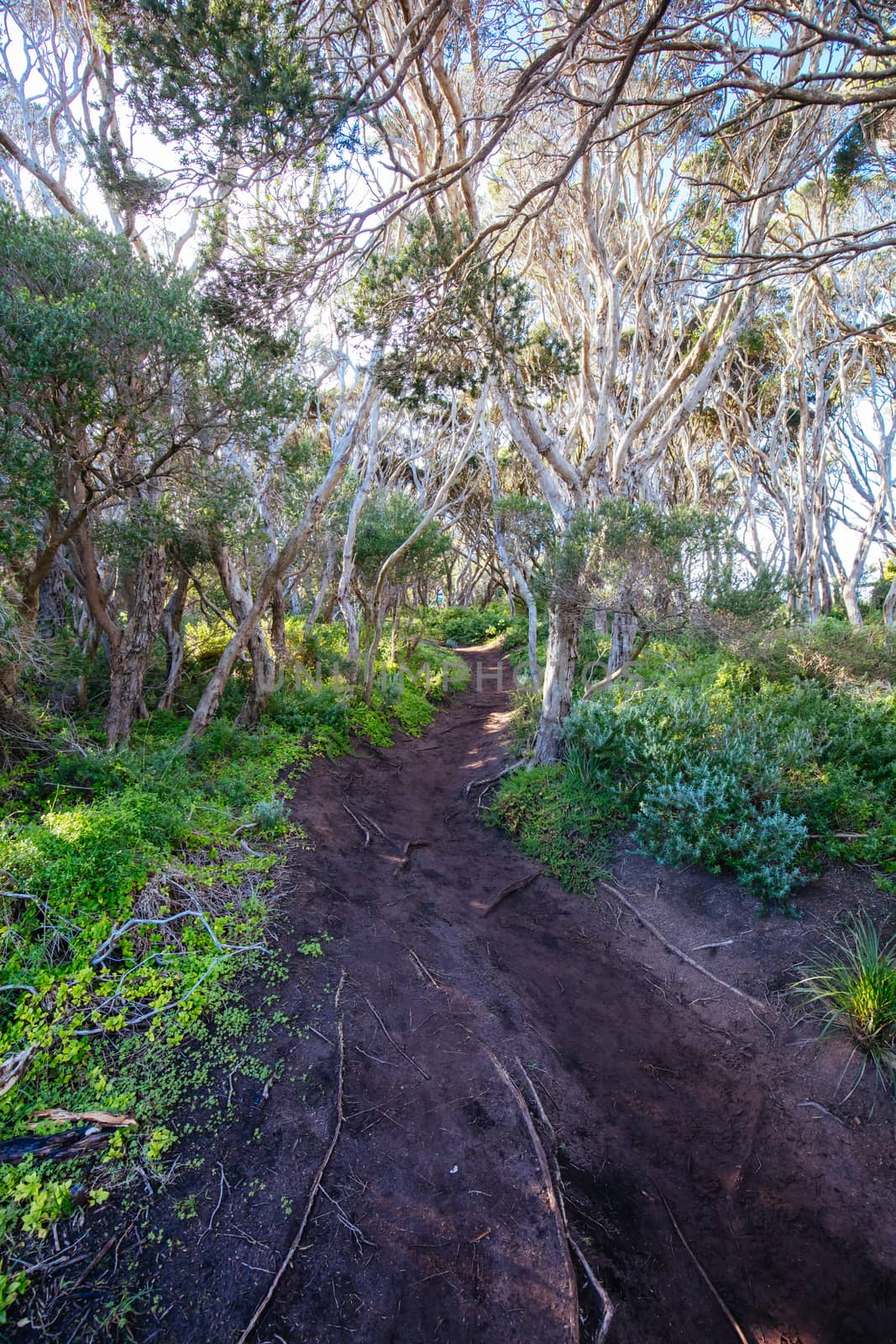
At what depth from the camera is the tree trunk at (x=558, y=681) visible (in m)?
8.66

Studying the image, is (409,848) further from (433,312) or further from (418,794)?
(433,312)

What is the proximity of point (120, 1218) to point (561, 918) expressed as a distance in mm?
4391

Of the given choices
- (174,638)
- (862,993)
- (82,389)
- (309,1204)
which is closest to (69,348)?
(82,389)

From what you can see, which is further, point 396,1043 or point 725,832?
point 725,832

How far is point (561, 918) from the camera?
6164mm

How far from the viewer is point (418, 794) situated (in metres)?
9.54

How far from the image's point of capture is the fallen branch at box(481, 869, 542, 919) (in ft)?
20.5

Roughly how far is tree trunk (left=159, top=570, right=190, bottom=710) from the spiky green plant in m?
8.78

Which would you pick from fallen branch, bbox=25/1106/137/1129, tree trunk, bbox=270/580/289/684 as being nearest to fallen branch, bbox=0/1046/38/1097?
fallen branch, bbox=25/1106/137/1129

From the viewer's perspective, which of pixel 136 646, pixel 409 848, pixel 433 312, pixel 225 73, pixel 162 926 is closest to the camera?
pixel 225 73

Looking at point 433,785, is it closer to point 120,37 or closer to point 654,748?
point 654,748

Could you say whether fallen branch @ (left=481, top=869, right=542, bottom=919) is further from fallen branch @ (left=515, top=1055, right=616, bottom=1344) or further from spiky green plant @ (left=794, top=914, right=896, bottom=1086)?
spiky green plant @ (left=794, top=914, right=896, bottom=1086)

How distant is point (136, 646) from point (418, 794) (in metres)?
4.67

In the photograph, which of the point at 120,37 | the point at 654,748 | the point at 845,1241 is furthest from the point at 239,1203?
the point at 120,37
